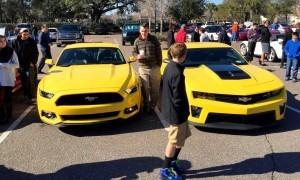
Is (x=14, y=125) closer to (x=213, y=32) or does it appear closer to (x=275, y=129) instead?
(x=275, y=129)

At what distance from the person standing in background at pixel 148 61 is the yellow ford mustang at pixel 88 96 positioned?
8.9 inches

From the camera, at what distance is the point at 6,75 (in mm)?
6172

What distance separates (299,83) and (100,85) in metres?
6.45

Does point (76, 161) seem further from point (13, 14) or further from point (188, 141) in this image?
point (13, 14)

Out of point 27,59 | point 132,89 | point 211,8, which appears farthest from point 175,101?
point 211,8

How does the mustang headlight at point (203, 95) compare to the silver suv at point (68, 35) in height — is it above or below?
above

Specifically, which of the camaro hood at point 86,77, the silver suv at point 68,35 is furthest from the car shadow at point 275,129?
the silver suv at point 68,35

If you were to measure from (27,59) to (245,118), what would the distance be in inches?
195

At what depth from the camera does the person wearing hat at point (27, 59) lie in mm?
7641

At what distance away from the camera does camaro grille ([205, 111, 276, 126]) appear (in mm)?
5398

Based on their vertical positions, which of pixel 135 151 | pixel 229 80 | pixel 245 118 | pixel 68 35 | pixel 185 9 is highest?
pixel 185 9

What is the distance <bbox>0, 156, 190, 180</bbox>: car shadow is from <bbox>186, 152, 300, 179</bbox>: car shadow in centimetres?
32

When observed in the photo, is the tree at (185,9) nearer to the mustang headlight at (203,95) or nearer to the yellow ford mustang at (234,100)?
the yellow ford mustang at (234,100)

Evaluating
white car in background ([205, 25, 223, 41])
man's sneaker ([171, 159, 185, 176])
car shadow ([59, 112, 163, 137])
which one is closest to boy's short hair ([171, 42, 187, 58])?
man's sneaker ([171, 159, 185, 176])
